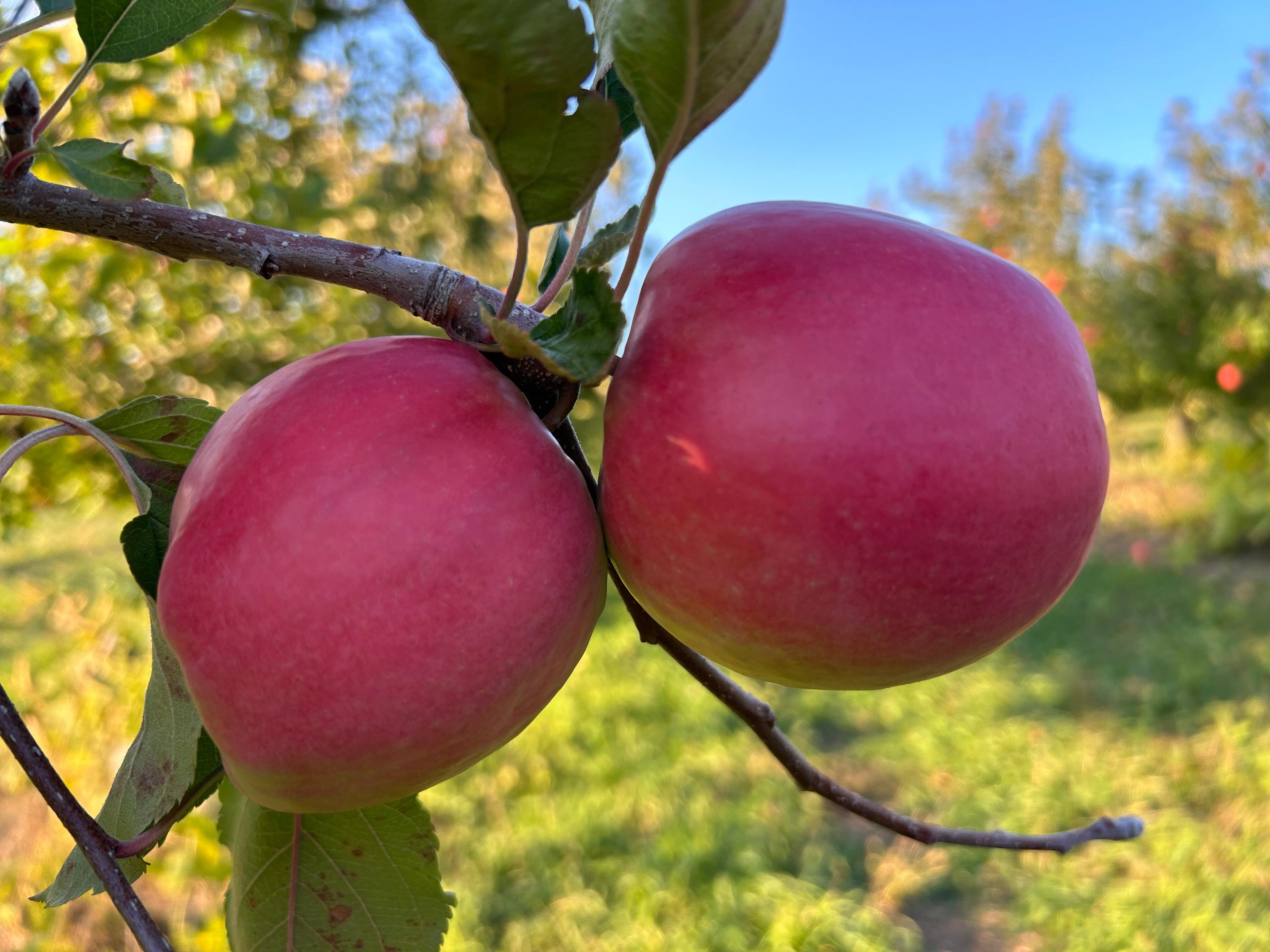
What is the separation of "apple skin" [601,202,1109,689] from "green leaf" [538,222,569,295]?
13cm

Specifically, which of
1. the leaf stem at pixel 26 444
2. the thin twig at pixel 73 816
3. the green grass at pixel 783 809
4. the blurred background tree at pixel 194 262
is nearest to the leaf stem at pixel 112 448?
the leaf stem at pixel 26 444

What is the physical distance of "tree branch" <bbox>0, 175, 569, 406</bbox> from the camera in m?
0.40

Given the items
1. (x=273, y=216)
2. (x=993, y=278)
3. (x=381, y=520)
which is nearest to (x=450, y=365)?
(x=381, y=520)

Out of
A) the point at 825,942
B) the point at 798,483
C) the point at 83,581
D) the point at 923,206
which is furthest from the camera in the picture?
the point at 923,206

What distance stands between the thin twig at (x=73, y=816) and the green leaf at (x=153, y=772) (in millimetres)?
34

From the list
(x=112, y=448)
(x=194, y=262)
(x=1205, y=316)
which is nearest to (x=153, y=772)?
(x=112, y=448)

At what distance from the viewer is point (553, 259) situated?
1.64 ft

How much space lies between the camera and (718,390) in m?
0.35

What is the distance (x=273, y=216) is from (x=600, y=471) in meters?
1.36

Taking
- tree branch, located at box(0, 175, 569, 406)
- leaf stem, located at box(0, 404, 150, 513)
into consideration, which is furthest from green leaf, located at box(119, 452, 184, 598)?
tree branch, located at box(0, 175, 569, 406)

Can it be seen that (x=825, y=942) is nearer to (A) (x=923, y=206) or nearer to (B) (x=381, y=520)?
(B) (x=381, y=520)

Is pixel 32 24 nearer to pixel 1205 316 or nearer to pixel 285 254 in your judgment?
pixel 285 254

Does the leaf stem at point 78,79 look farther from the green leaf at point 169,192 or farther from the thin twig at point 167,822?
the thin twig at point 167,822

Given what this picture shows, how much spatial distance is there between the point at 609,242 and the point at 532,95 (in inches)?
5.2
